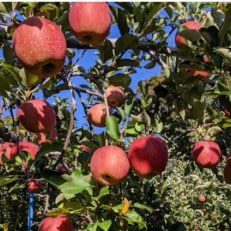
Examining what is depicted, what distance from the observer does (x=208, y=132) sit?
2.62 meters

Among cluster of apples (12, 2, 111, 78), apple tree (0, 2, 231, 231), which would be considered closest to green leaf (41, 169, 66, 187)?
apple tree (0, 2, 231, 231)

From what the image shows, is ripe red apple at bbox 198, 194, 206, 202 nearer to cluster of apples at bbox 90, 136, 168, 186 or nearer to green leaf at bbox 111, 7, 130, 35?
cluster of apples at bbox 90, 136, 168, 186

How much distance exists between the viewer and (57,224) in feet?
6.56

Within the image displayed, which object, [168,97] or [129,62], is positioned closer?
[129,62]

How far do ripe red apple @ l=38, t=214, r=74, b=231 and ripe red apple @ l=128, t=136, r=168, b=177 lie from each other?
0.43 m

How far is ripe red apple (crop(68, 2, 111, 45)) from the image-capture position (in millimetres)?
1500

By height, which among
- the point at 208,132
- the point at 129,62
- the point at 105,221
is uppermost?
the point at 129,62

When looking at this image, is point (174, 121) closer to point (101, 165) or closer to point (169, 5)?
point (169, 5)

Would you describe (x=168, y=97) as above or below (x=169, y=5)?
below

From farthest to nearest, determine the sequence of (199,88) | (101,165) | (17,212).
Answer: (17,212), (199,88), (101,165)

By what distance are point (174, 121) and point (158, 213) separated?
4.05 feet

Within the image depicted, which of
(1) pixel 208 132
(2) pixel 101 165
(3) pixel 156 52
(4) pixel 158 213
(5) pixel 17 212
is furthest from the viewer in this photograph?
(5) pixel 17 212

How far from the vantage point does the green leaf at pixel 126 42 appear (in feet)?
5.92

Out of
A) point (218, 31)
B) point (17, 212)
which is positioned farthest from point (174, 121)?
point (17, 212)
